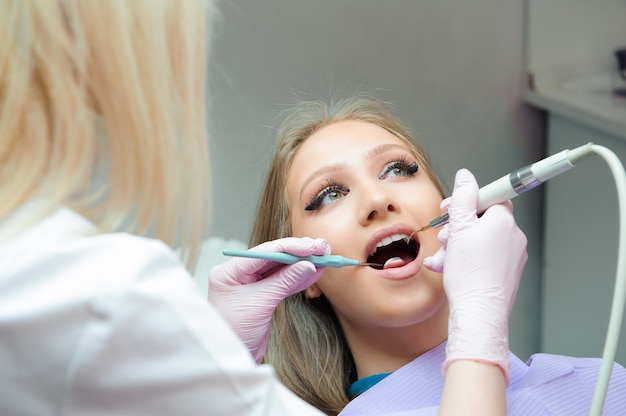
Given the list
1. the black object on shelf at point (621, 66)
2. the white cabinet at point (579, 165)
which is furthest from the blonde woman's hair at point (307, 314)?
the black object on shelf at point (621, 66)

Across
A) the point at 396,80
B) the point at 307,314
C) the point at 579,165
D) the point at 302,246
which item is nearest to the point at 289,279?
the point at 302,246

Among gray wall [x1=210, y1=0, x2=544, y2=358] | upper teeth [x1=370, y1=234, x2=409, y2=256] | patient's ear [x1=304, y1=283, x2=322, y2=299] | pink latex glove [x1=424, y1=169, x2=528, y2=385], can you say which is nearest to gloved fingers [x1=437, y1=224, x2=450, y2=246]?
Answer: pink latex glove [x1=424, y1=169, x2=528, y2=385]

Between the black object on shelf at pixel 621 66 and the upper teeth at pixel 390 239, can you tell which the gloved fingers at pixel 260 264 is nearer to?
the upper teeth at pixel 390 239

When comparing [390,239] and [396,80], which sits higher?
[396,80]

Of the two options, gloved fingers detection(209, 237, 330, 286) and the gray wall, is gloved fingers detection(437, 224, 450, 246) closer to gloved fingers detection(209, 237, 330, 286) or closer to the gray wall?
gloved fingers detection(209, 237, 330, 286)

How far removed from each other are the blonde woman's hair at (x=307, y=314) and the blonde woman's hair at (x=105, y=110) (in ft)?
2.18

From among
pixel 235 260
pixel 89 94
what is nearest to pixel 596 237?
pixel 235 260

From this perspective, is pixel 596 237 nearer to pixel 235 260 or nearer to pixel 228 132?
pixel 228 132

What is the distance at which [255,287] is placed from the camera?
4.55 feet

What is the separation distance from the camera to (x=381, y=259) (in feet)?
4.77

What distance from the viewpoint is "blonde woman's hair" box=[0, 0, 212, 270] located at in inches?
32.2

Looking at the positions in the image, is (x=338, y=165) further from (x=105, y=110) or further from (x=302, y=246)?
(x=105, y=110)

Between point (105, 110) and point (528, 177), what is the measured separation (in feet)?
2.01

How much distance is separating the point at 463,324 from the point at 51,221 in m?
0.60
